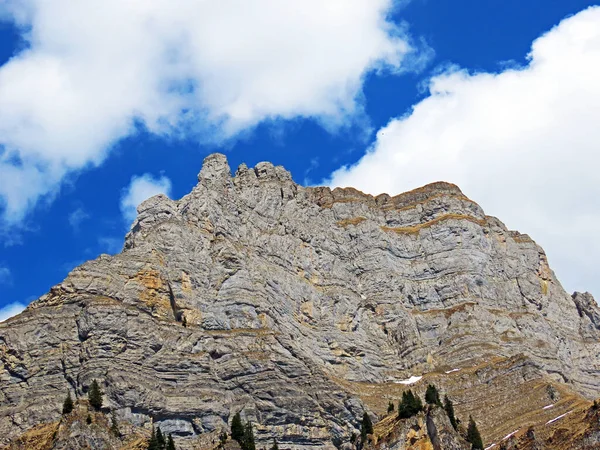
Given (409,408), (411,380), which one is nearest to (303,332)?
(411,380)

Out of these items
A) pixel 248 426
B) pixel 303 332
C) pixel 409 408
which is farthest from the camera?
pixel 303 332

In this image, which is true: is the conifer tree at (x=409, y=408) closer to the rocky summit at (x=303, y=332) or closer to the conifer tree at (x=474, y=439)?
the rocky summit at (x=303, y=332)

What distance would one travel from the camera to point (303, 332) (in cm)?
15612

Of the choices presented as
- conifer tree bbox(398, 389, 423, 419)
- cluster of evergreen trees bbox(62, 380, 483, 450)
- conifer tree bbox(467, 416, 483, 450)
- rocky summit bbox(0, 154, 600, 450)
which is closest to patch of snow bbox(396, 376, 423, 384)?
rocky summit bbox(0, 154, 600, 450)

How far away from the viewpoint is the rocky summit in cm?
13038

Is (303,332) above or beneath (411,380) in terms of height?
above

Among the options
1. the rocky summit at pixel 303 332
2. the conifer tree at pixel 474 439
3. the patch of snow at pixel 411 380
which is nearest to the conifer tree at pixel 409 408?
the rocky summit at pixel 303 332

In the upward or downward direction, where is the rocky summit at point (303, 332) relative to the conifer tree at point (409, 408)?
upward

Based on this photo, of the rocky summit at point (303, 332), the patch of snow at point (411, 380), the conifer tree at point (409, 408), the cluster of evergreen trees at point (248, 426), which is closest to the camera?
the cluster of evergreen trees at point (248, 426)

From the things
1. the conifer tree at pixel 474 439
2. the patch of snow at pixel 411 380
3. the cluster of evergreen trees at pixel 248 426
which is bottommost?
the conifer tree at pixel 474 439

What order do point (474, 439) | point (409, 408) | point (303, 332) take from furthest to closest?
point (303, 332)
point (409, 408)
point (474, 439)

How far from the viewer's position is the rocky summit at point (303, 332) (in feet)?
428

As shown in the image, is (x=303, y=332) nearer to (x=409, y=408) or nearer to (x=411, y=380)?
(x=411, y=380)

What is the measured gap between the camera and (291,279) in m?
166
